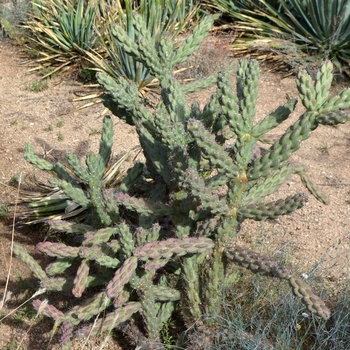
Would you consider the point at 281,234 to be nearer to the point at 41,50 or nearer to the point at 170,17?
the point at 170,17

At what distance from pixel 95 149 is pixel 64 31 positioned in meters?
2.22

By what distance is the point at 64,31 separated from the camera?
25.8 feet

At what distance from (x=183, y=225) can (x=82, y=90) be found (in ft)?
13.5

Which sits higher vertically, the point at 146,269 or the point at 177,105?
the point at 177,105

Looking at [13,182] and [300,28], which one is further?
[300,28]

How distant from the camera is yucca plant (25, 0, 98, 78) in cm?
780

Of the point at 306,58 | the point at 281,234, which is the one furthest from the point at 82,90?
the point at 281,234

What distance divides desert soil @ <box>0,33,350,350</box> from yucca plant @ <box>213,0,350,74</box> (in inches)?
13.3

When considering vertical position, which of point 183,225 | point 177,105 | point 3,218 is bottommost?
point 3,218

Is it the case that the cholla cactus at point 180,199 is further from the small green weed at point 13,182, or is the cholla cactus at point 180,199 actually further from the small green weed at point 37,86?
the small green weed at point 37,86

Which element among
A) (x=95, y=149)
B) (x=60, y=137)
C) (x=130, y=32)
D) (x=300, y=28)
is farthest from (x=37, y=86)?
(x=300, y=28)

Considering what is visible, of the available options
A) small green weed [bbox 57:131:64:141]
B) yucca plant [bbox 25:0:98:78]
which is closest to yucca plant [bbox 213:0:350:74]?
yucca plant [bbox 25:0:98:78]

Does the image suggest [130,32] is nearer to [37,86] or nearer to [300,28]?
[37,86]

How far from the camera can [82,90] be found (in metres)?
7.61
